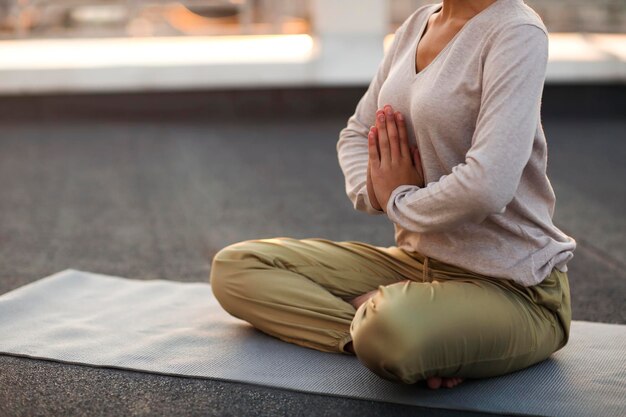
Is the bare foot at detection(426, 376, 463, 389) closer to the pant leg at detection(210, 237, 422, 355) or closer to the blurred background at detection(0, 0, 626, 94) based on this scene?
the pant leg at detection(210, 237, 422, 355)

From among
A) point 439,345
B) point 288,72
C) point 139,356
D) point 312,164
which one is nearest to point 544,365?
point 439,345

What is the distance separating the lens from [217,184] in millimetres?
3732

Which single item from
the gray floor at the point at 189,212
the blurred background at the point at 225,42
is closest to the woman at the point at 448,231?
the gray floor at the point at 189,212

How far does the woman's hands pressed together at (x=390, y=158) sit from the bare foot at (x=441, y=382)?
0.30 meters

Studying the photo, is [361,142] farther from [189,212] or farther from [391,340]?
[189,212]

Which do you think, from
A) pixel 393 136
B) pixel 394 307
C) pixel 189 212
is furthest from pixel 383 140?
pixel 189 212

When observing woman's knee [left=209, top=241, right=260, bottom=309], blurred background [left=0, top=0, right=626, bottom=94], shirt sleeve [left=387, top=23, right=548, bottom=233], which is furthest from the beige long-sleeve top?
blurred background [left=0, top=0, right=626, bottom=94]

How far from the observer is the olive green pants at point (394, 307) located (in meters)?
1.54

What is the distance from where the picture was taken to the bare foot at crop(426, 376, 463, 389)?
1.60 meters

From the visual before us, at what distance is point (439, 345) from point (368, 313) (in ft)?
0.42

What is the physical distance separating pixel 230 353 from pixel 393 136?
20.5 inches

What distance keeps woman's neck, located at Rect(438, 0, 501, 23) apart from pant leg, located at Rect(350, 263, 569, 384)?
0.45 meters

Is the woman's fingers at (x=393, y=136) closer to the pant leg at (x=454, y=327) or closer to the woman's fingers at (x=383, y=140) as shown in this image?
the woman's fingers at (x=383, y=140)

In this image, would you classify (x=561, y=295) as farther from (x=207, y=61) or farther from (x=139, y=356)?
(x=207, y=61)
